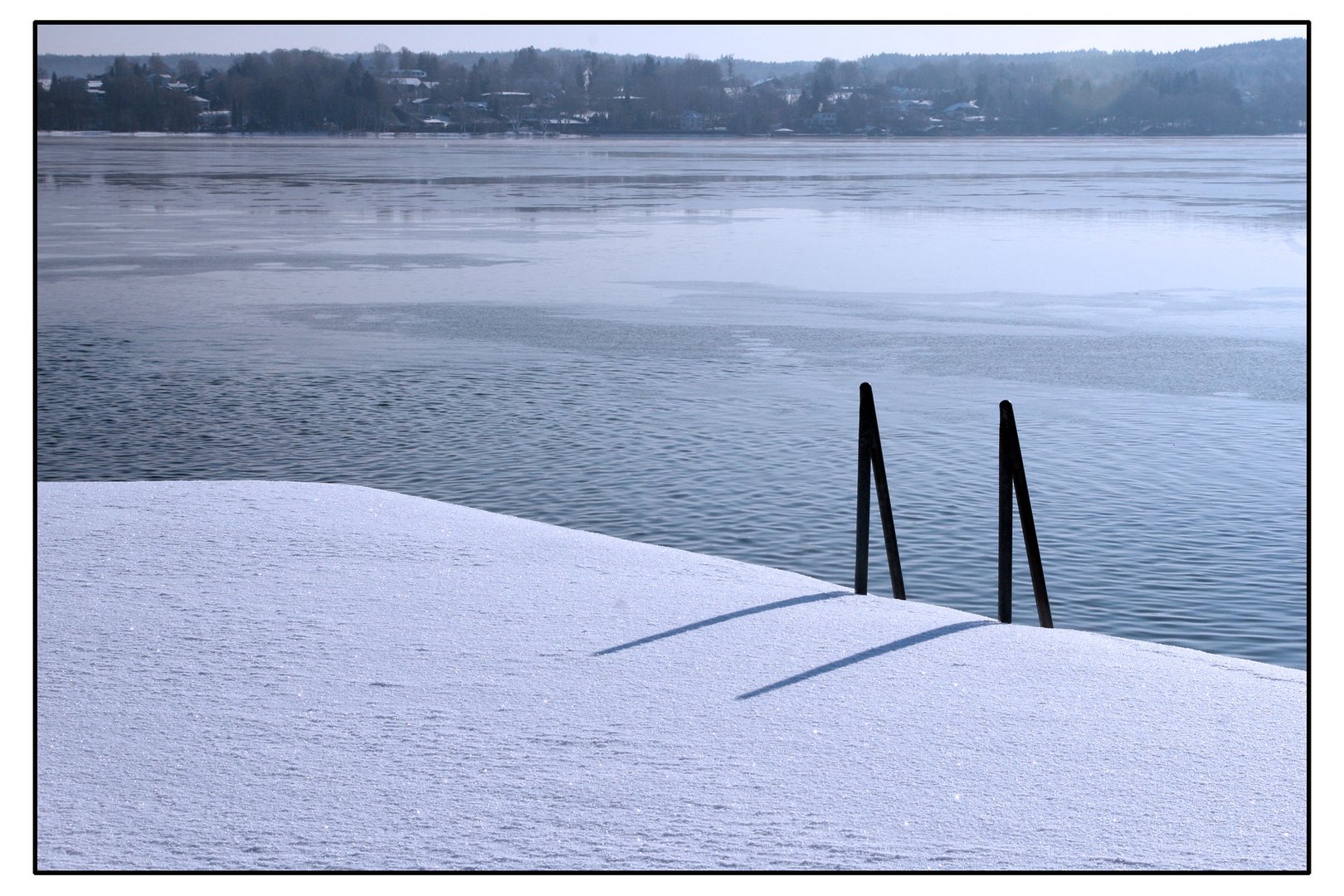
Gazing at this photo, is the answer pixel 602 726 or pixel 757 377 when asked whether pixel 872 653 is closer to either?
pixel 602 726

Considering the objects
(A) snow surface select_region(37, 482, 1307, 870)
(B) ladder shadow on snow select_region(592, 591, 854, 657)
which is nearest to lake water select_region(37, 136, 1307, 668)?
(B) ladder shadow on snow select_region(592, 591, 854, 657)

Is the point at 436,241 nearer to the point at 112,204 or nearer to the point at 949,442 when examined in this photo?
the point at 112,204

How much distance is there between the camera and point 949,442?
1526 centimetres

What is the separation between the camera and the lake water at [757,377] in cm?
1197

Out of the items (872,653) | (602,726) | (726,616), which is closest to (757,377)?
(726,616)

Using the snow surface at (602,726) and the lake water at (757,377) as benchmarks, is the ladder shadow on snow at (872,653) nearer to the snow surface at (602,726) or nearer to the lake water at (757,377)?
the snow surface at (602,726)

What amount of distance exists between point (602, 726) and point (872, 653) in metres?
1.71

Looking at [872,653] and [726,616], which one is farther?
[726,616]

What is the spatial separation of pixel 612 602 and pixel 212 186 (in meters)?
55.4

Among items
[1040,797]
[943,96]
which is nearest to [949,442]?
[1040,797]

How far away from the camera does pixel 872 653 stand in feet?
23.1

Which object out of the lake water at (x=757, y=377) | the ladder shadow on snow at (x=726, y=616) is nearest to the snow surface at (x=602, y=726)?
the ladder shadow on snow at (x=726, y=616)

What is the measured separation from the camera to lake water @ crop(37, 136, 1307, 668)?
1197cm

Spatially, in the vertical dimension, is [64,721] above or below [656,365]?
below
